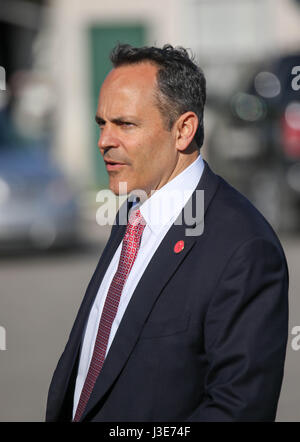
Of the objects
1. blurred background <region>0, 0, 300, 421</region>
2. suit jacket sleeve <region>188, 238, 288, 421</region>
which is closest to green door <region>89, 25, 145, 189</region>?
blurred background <region>0, 0, 300, 421</region>

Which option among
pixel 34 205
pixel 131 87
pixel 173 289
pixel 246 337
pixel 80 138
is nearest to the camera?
pixel 246 337

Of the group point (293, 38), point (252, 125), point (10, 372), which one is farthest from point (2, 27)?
point (10, 372)

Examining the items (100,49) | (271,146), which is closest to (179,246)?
(271,146)

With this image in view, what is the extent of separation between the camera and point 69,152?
61.9 feet

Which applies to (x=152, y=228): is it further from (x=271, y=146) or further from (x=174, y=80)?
(x=271, y=146)

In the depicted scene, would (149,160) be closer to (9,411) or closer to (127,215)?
(127,215)

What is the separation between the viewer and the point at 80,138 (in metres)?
18.8

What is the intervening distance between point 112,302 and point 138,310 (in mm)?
184

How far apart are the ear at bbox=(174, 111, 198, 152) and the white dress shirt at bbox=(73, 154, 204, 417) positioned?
0.07 meters

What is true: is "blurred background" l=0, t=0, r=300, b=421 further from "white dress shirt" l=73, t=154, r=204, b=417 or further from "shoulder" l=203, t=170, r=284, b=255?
"shoulder" l=203, t=170, r=284, b=255

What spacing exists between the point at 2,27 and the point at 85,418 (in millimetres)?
18153

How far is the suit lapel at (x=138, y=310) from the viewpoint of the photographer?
2.44m

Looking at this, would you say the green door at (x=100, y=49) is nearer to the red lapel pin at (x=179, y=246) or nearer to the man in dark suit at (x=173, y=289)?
the man in dark suit at (x=173, y=289)

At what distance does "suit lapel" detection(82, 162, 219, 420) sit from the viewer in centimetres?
244
